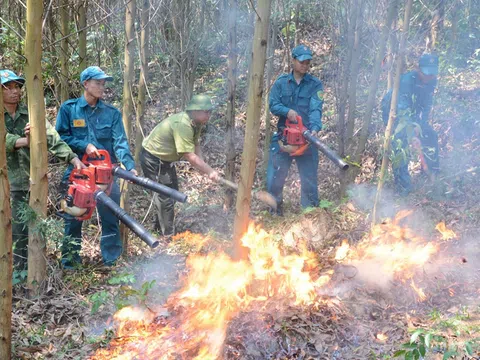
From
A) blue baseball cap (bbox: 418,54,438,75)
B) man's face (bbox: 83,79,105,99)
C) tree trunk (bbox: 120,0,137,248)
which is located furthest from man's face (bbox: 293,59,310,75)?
man's face (bbox: 83,79,105,99)

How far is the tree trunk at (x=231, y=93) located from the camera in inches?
264

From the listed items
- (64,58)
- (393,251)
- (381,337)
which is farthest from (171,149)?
(381,337)

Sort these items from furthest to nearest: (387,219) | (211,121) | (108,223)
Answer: (211,121), (387,219), (108,223)

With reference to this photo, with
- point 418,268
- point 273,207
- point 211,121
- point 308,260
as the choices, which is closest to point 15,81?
point 308,260

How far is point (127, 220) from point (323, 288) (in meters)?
1.98

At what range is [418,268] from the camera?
465cm

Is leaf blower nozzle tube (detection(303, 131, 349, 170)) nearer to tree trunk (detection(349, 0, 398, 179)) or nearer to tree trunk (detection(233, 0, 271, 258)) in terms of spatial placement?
tree trunk (detection(349, 0, 398, 179))

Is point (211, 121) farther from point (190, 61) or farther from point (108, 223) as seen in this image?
point (108, 223)

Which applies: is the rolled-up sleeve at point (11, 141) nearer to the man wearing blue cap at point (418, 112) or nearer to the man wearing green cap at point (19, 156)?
the man wearing green cap at point (19, 156)

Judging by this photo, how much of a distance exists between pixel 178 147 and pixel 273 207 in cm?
198

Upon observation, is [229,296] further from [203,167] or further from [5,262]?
[203,167]

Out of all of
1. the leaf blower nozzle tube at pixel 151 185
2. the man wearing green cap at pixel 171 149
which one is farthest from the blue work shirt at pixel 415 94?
the leaf blower nozzle tube at pixel 151 185

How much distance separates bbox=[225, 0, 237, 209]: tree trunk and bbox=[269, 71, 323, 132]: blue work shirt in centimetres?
65

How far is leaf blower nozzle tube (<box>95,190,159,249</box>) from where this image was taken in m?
4.22
